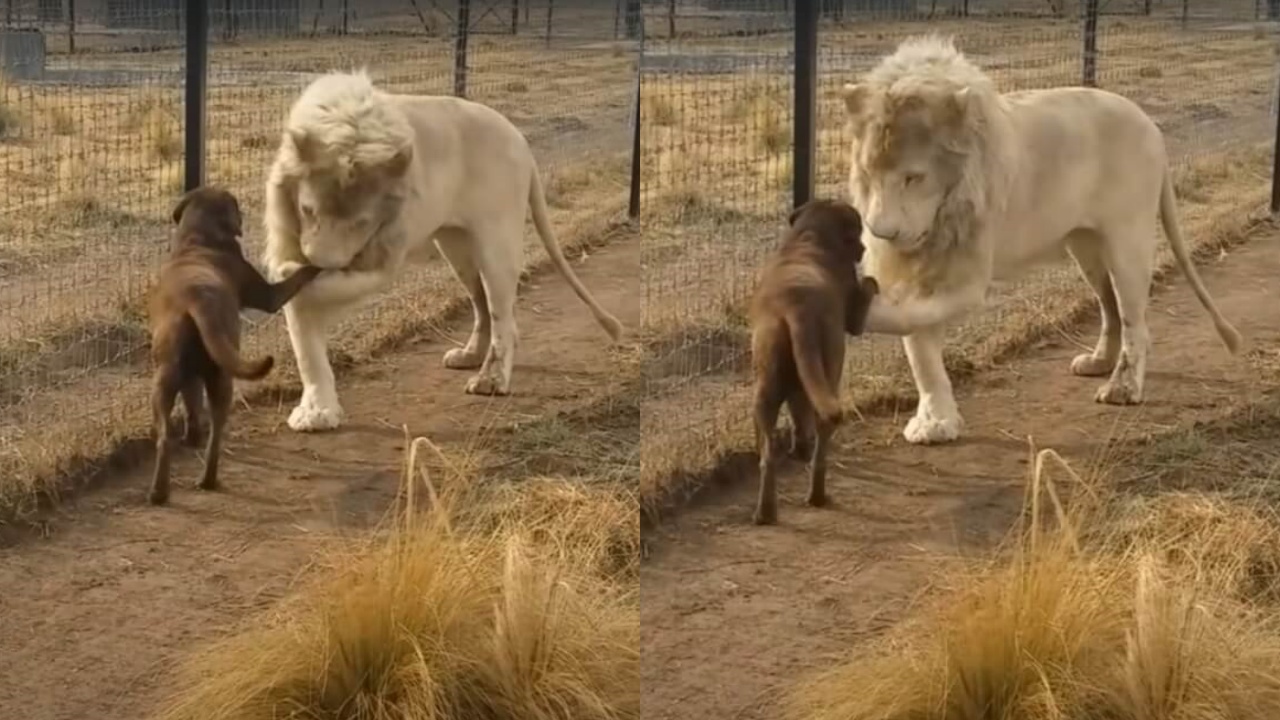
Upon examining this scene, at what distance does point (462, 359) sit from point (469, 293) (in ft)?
0.54

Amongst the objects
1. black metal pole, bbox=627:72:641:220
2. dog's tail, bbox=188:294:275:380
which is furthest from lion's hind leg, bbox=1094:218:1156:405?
dog's tail, bbox=188:294:275:380

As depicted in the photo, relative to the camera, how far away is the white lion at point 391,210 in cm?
Answer: 354

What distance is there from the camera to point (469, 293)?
4.06 metres

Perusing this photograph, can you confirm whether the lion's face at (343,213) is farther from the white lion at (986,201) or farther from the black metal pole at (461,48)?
the white lion at (986,201)

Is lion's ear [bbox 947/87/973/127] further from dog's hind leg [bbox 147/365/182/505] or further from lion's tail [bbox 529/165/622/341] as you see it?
dog's hind leg [bbox 147/365/182/505]

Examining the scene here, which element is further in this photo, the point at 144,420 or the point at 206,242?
the point at 144,420

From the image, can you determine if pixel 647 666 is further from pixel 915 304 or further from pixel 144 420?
pixel 144 420

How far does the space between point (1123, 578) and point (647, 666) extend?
890 mm

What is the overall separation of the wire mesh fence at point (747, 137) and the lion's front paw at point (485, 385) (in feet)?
1.29

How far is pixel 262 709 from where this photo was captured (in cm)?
322

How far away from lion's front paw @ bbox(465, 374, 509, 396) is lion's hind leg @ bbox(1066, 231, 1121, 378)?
4.04ft

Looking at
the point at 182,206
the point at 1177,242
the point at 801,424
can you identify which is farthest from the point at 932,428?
the point at 182,206

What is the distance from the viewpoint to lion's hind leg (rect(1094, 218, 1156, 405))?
3605 millimetres

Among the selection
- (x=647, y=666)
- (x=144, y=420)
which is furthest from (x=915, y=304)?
(x=144, y=420)
